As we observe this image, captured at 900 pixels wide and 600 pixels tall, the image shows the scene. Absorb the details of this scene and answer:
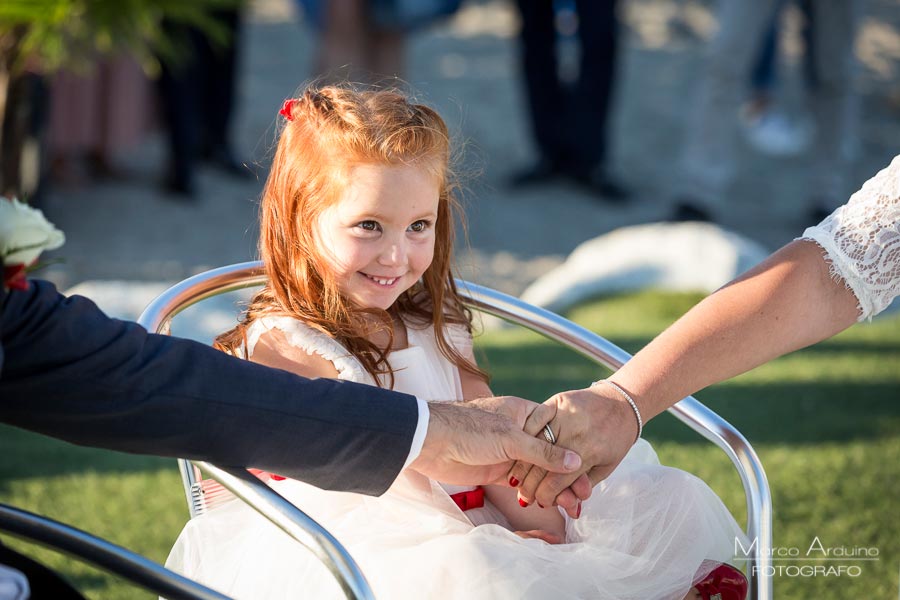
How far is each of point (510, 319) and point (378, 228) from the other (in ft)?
1.27

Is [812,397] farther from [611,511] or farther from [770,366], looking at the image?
[611,511]

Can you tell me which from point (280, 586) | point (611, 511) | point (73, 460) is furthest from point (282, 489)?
point (73, 460)

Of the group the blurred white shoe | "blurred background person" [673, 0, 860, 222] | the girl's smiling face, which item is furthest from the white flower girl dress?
the blurred white shoe

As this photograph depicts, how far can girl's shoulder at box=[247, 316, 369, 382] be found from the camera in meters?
1.76

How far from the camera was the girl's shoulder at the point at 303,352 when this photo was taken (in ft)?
5.77

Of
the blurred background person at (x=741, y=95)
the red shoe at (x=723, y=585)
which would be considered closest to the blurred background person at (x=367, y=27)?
the blurred background person at (x=741, y=95)

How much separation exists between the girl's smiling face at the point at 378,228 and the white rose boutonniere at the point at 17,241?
0.57 metres

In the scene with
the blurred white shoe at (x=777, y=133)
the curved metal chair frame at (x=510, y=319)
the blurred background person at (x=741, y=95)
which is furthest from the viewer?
the blurred white shoe at (x=777, y=133)

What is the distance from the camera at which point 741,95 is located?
542 cm

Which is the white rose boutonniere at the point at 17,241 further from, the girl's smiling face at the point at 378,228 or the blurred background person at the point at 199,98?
the blurred background person at the point at 199,98

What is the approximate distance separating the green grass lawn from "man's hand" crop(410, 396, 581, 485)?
0.52 m

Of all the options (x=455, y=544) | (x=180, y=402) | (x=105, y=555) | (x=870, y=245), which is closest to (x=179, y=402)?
(x=180, y=402)

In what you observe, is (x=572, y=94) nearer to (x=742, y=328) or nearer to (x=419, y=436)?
(x=742, y=328)

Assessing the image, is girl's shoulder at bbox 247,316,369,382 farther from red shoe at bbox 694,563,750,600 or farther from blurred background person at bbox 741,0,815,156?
blurred background person at bbox 741,0,815,156
